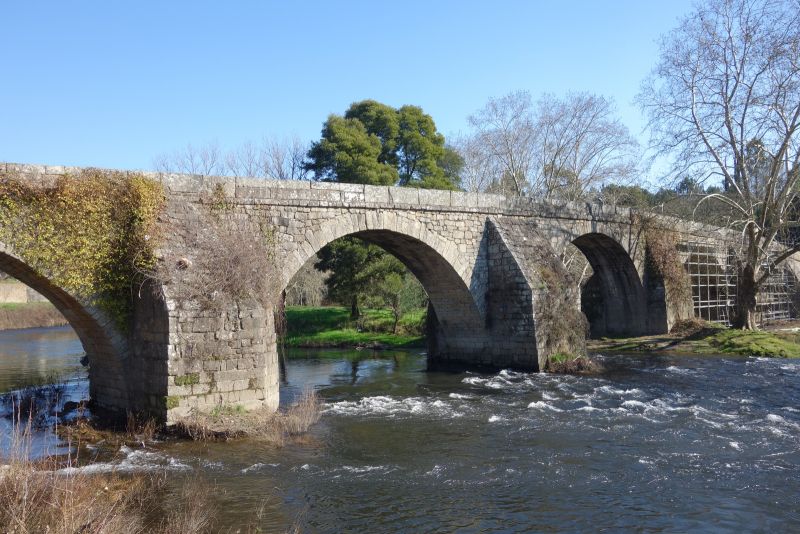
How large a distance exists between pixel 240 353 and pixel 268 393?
2.75ft

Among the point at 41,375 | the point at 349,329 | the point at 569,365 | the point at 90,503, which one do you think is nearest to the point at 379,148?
the point at 349,329

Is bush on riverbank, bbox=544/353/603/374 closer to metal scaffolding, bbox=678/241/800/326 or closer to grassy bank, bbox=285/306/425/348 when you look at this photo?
grassy bank, bbox=285/306/425/348

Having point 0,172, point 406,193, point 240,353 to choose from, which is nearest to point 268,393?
point 240,353

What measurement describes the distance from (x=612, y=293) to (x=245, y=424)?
17488 mm

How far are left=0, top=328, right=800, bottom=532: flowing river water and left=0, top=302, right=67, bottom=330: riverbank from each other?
26.5 m

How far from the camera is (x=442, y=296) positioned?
17234mm

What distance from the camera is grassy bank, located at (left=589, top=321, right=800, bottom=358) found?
18.0m

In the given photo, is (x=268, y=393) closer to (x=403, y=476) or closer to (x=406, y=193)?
(x=403, y=476)

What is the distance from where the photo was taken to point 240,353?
979 centimetres

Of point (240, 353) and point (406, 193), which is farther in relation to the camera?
point (406, 193)

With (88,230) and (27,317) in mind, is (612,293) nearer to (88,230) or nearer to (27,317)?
(88,230)

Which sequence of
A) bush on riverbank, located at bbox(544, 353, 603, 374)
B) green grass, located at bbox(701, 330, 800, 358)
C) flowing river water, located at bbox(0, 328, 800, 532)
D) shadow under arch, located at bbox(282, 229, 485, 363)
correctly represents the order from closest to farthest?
1. flowing river water, located at bbox(0, 328, 800, 532)
2. bush on riverbank, located at bbox(544, 353, 603, 374)
3. shadow under arch, located at bbox(282, 229, 485, 363)
4. green grass, located at bbox(701, 330, 800, 358)

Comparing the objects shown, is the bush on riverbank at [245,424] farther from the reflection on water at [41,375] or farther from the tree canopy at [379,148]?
the tree canopy at [379,148]

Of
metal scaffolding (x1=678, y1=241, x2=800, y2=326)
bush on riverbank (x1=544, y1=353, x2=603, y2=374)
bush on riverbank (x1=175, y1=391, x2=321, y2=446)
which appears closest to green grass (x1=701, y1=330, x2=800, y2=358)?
metal scaffolding (x1=678, y1=241, x2=800, y2=326)
